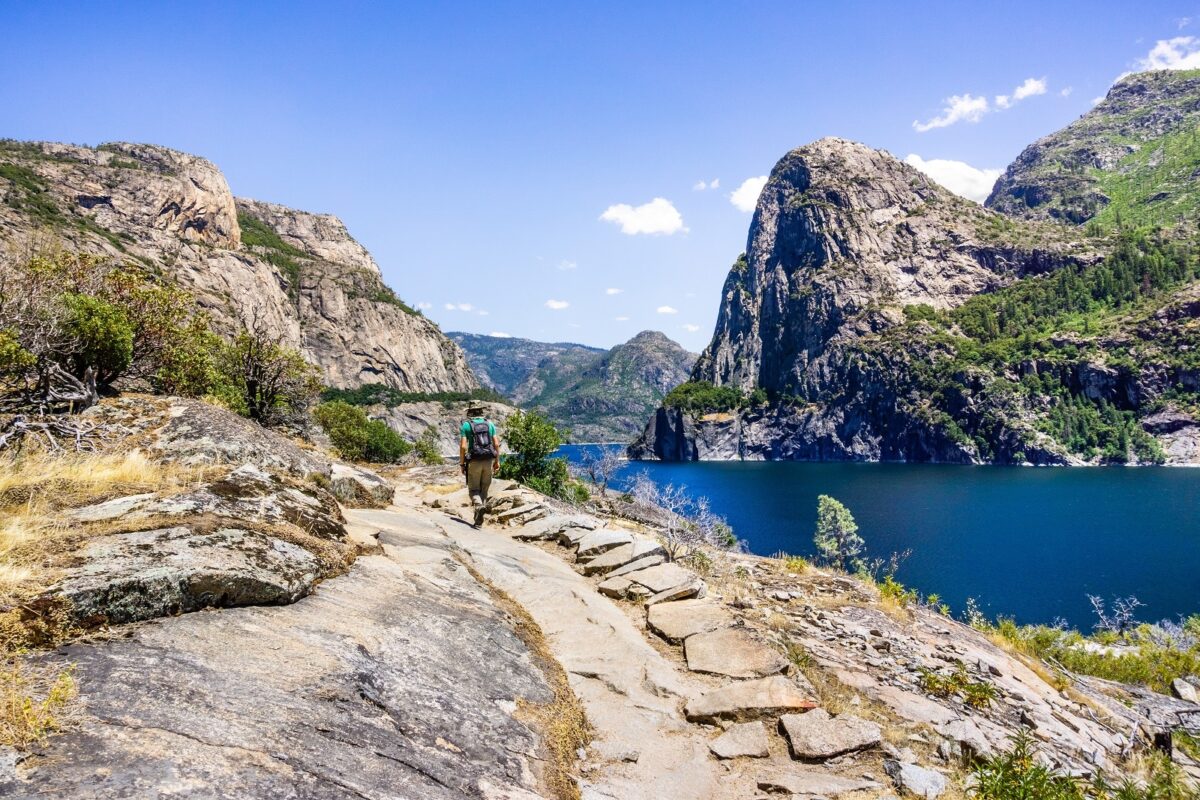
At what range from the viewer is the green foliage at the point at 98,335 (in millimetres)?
14023

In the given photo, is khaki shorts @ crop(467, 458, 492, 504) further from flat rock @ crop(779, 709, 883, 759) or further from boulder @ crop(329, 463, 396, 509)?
flat rock @ crop(779, 709, 883, 759)

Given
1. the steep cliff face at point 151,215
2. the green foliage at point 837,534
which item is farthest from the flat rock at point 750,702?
the steep cliff face at point 151,215

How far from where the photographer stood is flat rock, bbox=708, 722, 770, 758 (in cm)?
701

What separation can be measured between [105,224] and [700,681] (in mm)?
187239

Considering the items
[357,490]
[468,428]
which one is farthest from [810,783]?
[357,490]

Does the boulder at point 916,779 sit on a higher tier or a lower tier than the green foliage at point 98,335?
lower

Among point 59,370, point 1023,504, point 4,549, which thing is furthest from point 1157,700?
point 1023,504

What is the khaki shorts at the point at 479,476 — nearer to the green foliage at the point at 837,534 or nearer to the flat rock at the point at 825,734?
Result: the flat rock at the point at 825,734

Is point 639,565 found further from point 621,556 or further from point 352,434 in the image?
point 352,434

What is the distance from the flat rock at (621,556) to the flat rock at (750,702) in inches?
223

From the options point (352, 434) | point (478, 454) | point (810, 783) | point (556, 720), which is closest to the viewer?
point (810, 783)

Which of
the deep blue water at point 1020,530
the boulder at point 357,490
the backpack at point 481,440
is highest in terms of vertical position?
the backpack at point 481,440

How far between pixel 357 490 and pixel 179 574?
10535 mm

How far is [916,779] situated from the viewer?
6656 mm
